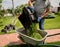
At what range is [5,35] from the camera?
8445 millimetres

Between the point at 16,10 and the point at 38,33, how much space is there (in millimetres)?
8294

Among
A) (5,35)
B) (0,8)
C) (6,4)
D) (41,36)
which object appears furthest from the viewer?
(6,4)

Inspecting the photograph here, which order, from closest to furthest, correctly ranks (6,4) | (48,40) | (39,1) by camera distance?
(39,1) < (48,40) < (6,4)

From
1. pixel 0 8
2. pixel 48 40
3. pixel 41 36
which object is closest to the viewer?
pixel 41 36

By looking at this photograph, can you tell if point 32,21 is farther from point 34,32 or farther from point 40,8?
point 40,8

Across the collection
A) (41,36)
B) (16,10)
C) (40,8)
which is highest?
(40,8)

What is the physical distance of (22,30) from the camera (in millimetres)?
5941

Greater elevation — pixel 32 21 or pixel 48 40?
pixel 32 21

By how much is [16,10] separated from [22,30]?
8.11 metres

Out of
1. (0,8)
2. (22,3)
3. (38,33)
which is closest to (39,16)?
(38,33)

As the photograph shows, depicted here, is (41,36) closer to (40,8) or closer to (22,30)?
(22,30)

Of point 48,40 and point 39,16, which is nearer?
point 39,16

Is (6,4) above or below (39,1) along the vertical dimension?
below

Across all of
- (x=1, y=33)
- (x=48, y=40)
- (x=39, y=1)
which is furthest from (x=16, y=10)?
(x=39, y=1)
